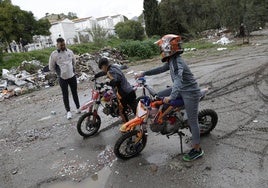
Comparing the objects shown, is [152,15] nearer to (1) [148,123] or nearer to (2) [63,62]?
(2) [63,62]

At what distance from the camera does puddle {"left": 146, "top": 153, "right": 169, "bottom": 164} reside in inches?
192

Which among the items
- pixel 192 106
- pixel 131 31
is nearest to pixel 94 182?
pixel 192 106

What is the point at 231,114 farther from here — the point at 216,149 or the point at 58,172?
the point at 58,172

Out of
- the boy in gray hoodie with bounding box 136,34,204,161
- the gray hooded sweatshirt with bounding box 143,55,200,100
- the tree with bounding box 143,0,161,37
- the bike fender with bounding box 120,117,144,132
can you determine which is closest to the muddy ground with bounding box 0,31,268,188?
the boy in gray hoodie with bounding box 136,34,204,161

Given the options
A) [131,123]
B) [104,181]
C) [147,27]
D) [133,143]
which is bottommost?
[104,181]

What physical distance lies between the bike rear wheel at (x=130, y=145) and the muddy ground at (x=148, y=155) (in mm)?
128

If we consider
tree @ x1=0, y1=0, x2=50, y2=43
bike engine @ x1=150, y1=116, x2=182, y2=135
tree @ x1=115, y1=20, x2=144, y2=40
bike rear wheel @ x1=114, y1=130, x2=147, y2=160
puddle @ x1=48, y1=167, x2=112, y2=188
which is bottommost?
puddle @ x1=48, y1=167, x2=112, y2=188

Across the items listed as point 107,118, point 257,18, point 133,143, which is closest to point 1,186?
point 133,143

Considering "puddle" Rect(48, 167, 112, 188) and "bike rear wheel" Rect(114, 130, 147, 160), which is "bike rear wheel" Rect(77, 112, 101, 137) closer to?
"bike rear wheel" Rect(114, 130, 147, 160)

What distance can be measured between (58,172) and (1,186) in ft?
3.12

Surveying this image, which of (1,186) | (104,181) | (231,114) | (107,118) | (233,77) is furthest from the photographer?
(233,77)

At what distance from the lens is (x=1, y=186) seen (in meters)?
4.97

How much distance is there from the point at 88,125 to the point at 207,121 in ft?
8.53

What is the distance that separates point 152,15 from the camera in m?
39.9
